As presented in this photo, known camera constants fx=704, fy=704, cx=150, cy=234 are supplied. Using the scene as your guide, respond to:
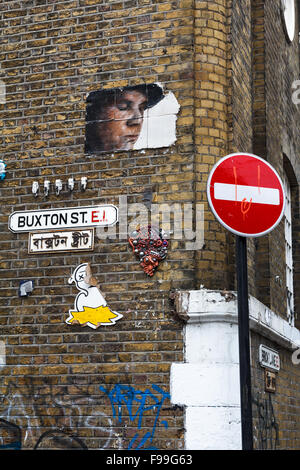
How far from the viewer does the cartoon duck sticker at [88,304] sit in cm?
634

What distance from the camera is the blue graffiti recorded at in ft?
19.5

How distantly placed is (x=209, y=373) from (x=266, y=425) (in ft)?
4.67

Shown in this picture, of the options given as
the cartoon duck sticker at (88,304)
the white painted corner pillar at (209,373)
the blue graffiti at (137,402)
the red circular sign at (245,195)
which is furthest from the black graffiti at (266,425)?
the red circular sign at (245,195)

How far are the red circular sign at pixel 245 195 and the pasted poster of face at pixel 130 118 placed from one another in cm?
157

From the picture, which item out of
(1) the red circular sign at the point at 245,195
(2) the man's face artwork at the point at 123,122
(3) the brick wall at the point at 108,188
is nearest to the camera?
(1) the red circular sign at the point at 245,195

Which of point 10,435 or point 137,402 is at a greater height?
point 137,402

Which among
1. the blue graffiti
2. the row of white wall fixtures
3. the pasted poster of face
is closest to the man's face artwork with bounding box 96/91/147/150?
the pasted poster of face

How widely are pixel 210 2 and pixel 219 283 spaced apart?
Answer: 268 cm

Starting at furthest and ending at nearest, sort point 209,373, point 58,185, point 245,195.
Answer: point 58,185 < point 209,373 < point 245,195

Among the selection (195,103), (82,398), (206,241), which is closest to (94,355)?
(82,398)

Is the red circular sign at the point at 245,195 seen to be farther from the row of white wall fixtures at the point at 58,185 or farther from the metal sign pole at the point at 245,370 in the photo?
the row of white wall fixtures at the point at 58,185

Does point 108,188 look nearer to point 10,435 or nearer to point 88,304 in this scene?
point 88,304

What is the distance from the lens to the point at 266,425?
22.7 ft

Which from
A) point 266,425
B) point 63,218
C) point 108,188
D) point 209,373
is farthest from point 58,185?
point 266,425
